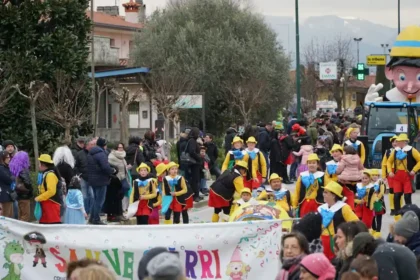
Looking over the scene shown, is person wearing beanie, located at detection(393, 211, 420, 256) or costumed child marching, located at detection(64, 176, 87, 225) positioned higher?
person wearing beanie, located at detection(393, 211, 420, 256)

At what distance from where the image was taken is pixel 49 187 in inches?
599

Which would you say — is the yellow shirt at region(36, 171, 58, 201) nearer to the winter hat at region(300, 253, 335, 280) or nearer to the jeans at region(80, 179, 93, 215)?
the jeans at region(80, 179, 93, 215)

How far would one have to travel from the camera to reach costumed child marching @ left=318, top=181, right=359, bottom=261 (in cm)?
1152

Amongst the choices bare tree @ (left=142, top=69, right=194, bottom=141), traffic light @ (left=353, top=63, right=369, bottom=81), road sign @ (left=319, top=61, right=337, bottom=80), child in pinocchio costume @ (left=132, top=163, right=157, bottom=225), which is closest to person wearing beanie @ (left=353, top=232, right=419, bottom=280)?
child in pinocchio costume @ (left=132, top=163, right=157, bottom=225)

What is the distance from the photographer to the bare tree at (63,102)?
25.3m

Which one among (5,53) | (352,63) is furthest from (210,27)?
(352,63)

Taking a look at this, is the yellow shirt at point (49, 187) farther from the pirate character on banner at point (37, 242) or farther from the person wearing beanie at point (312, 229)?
the person wearing beanie at point (312, 229)

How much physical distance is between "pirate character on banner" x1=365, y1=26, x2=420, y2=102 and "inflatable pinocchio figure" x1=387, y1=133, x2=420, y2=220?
1358cm

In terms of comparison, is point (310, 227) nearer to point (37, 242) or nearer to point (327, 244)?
point (327, 244)

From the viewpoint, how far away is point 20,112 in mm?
25141

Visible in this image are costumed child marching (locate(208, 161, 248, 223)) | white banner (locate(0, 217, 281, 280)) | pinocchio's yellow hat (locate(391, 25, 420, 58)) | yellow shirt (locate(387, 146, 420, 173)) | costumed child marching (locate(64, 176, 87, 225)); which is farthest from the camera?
pinocchio's yellow hat (locate(391, 25, 420, 58))

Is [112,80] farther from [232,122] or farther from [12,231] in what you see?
[12,231]

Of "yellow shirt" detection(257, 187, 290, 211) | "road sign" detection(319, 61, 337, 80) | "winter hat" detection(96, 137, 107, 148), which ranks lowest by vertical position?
"yellow shirt" detection(257, 187, 290, 211)

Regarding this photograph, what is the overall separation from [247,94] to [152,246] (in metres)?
35.4
